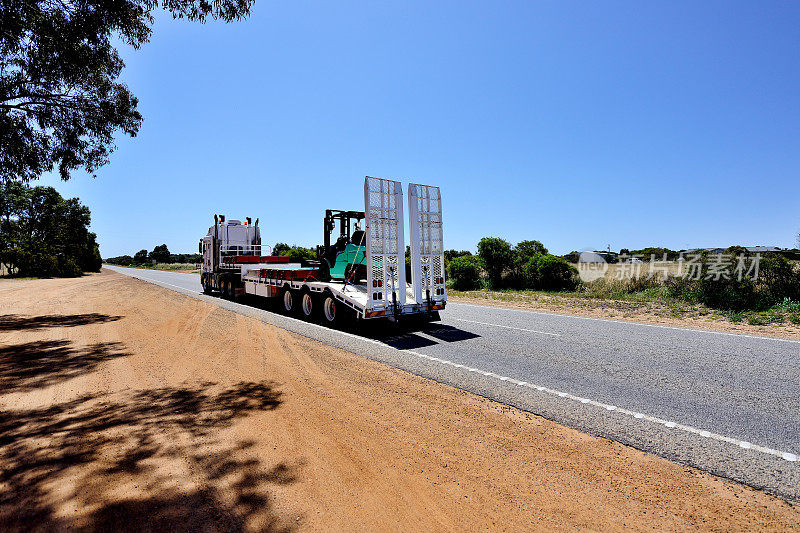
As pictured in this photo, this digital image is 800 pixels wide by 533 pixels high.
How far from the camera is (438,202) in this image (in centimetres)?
1004

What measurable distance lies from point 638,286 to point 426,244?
12076 mm

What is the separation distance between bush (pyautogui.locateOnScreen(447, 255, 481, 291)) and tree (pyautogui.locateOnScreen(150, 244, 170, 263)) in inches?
5062

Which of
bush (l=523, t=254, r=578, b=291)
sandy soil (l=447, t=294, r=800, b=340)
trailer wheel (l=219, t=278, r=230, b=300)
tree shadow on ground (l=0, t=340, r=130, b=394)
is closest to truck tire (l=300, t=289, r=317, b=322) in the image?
tree shadow on ground (l=0, t=340, r=130, b=394)

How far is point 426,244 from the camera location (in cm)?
982

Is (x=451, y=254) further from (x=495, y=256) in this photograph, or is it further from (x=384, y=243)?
(x=384, y=243)

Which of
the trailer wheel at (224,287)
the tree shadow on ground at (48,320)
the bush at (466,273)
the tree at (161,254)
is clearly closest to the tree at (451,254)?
the bush at (466,273)

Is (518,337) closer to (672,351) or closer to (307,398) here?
(672,351)

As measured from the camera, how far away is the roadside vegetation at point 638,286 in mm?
12117

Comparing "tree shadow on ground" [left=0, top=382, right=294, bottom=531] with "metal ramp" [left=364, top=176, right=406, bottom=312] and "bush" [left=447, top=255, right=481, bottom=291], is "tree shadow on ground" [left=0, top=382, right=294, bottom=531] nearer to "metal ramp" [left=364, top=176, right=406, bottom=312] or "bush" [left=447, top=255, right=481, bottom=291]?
"metal ramp" [left=364, top=176, right=406, bottom=312]

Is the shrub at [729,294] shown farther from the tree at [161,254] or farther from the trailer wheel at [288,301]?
the tree at [161,254]

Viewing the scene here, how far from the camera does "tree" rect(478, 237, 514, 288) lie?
21.8 m

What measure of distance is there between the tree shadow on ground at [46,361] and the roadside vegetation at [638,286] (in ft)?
46.2

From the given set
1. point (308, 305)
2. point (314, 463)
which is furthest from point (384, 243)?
point (314, 463)

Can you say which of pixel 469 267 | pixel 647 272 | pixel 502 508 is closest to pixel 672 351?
pixel 502 508
